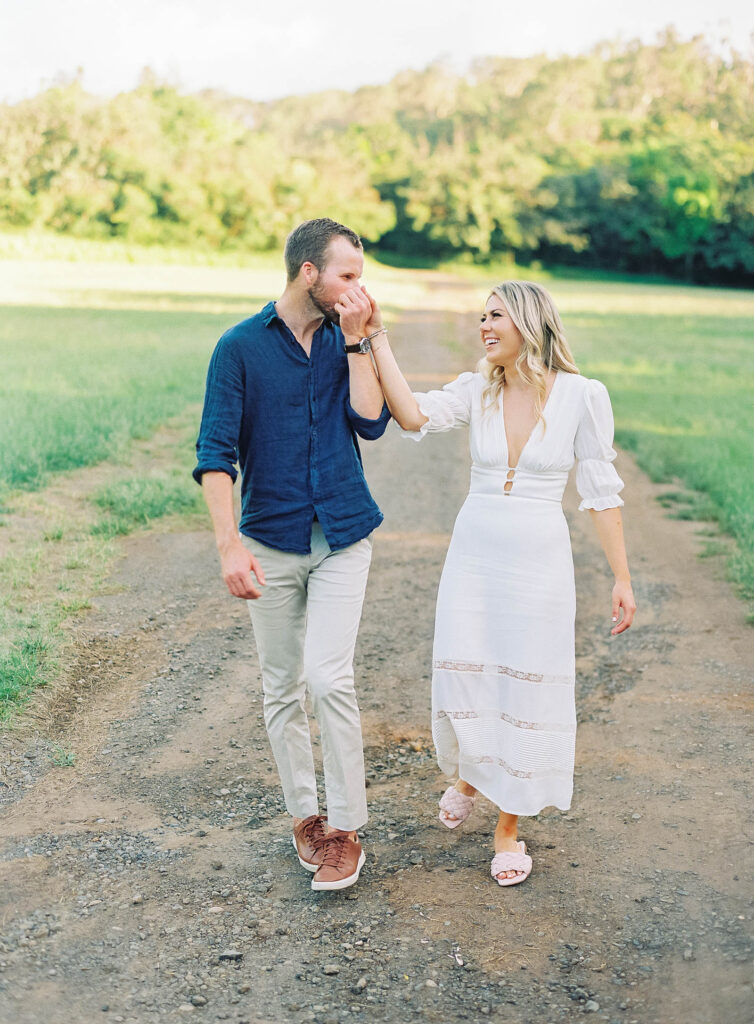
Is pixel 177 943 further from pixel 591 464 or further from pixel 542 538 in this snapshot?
pixel 591 464

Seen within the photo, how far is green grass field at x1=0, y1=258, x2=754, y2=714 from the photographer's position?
7.05 meters

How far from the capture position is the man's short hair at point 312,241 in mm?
3377

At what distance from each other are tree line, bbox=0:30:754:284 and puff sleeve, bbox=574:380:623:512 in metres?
48.6

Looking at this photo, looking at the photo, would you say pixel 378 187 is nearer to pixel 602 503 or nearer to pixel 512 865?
pixel 602 503

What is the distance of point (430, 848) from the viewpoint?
3.95 meters

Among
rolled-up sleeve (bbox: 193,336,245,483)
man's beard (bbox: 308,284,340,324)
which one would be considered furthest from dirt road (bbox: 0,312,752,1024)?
man's beard (bbox: 308,284,340,324)

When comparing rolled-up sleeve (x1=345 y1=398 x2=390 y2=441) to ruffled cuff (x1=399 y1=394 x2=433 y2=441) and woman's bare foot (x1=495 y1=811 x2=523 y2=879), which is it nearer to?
ruffled cuff (x1=399 y1=394 x2=433 y2=441)

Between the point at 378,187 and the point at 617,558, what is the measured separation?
63152mm

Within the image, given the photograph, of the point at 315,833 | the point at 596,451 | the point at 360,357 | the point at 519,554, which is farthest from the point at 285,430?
the point at 315,833

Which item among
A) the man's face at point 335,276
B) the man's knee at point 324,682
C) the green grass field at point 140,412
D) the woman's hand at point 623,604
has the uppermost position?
the man's face at point 335,276

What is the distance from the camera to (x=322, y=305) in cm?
342

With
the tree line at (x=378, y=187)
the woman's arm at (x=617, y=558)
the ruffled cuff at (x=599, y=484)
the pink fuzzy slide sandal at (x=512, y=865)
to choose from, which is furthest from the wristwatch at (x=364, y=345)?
the tree line at (x=378, y=187)

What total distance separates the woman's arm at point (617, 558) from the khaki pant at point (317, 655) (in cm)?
87

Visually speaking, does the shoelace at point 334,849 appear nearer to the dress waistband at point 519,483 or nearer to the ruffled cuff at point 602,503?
the dress waistband at point 519,483
